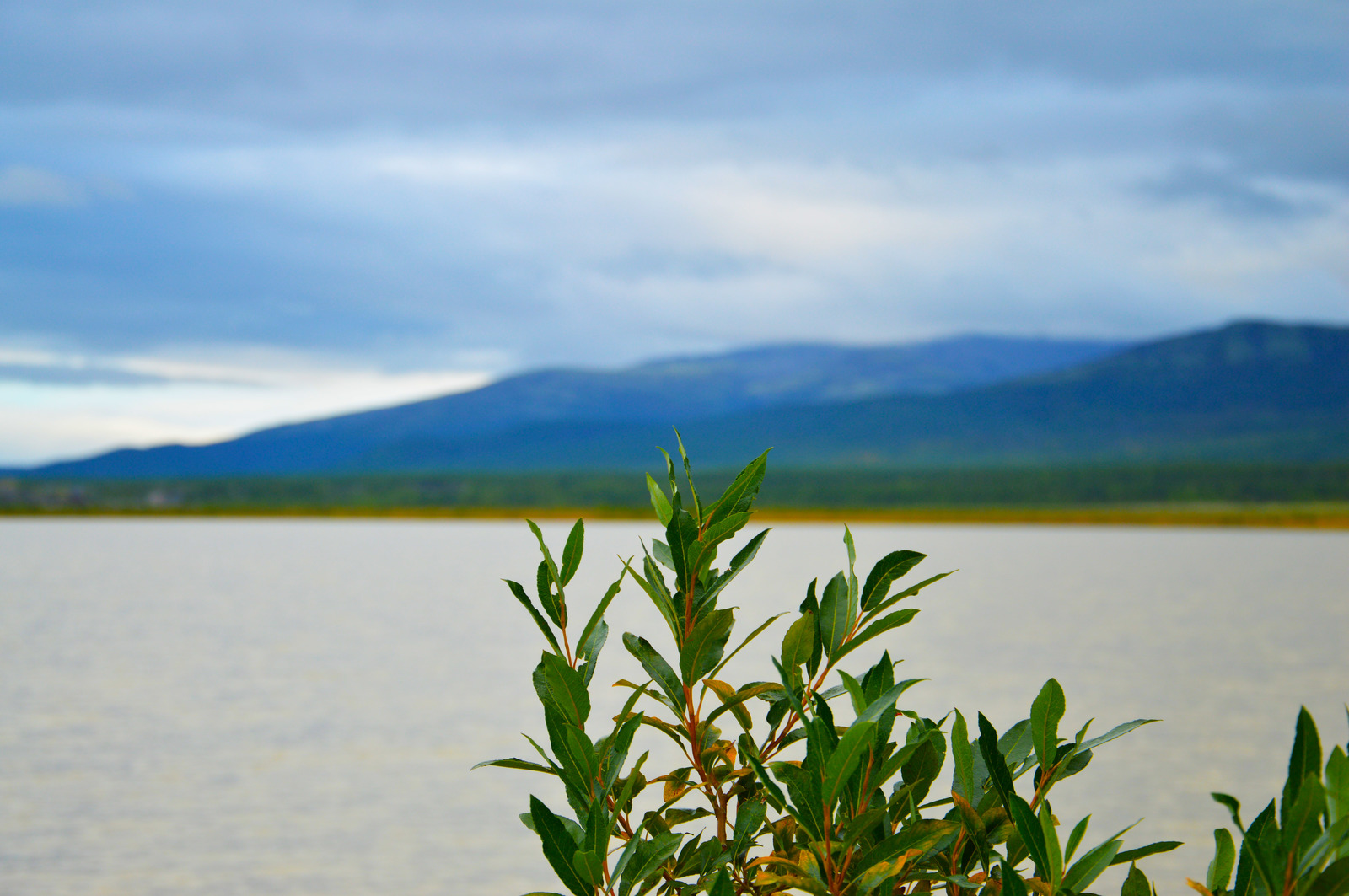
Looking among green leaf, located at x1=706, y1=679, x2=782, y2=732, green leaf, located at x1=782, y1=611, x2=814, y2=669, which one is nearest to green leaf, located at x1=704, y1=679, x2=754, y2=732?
green leaf, located at x1=706, y1=679, x2=782, y2=732

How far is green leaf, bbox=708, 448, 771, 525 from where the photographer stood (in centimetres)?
232

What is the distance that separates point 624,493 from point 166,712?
15280cm

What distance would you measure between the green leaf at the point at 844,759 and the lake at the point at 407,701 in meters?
11.9

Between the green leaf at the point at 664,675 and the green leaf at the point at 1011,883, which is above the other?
the green leaf at the point at 664,675

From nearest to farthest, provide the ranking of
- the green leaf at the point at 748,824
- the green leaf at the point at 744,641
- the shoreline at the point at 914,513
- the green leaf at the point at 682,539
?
1. the green leaf at the point at 744,641
2. the green leaf at the point at 682,539
3. the green leaf at the point at 748,824
4. the shoreline at the point at 914,513

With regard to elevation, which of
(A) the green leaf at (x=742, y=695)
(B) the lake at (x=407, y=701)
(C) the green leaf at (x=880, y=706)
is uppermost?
(C) the green leaf at (x=880, y=706)

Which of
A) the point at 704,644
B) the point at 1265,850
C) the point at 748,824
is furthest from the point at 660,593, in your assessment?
the point at 1265,850

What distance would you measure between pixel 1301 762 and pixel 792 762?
898 mm

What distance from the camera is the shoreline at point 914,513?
455 feet

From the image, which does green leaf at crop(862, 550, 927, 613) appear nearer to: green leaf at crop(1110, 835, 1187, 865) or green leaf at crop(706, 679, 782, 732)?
green leaf at crop(706, 679, 782, 732)

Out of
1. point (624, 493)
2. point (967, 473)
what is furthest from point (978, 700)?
point (967, 473)

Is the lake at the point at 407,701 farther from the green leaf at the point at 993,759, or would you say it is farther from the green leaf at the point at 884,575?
the green leaf at the point at 993,759

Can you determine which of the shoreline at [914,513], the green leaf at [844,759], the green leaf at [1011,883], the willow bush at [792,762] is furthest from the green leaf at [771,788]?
the shoreline at [914,513]

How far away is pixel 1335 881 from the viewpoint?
1.70 meters
